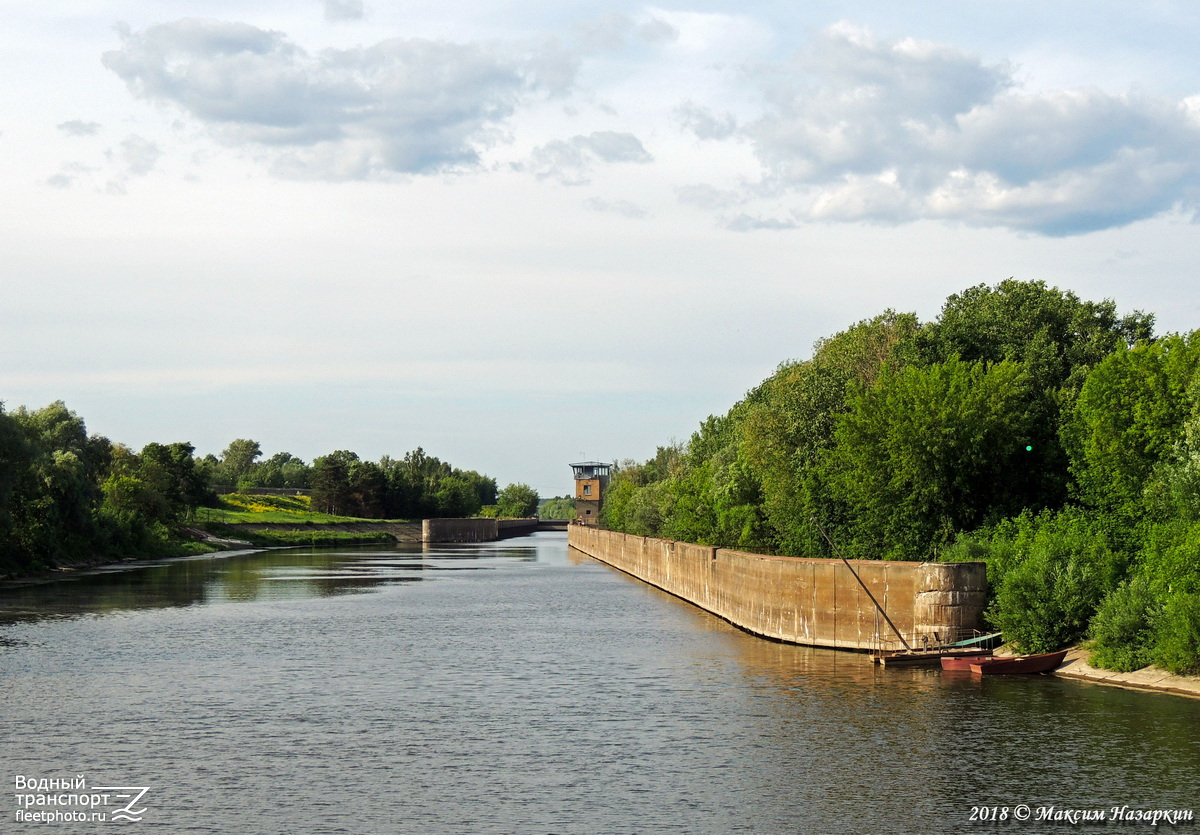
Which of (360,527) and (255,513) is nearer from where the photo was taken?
(255,513)

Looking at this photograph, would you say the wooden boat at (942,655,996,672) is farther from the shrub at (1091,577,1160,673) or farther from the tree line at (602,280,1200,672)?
the shrub at (1091,577,1160,673)

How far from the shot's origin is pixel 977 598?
36.3 metres

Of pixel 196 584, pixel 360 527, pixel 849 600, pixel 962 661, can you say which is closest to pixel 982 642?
pixel 962 661

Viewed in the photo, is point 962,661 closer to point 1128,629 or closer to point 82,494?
point 1128,629

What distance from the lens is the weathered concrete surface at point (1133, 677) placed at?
29.0 meters

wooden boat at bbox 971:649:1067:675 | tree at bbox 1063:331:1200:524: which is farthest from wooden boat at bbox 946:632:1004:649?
tree at bbox 1063:331:1200:524

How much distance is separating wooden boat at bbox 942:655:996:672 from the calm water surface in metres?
0.37

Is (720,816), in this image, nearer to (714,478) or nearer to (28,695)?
(28,695)

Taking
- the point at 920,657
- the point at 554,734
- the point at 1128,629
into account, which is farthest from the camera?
the point at 920,657

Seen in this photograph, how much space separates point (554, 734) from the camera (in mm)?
26969

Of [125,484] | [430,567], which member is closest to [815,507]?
[430,567]

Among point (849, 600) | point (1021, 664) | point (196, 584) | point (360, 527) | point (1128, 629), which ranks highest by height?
point (849, 600)

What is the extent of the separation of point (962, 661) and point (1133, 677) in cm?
476

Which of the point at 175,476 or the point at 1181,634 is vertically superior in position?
the point at 175,476
